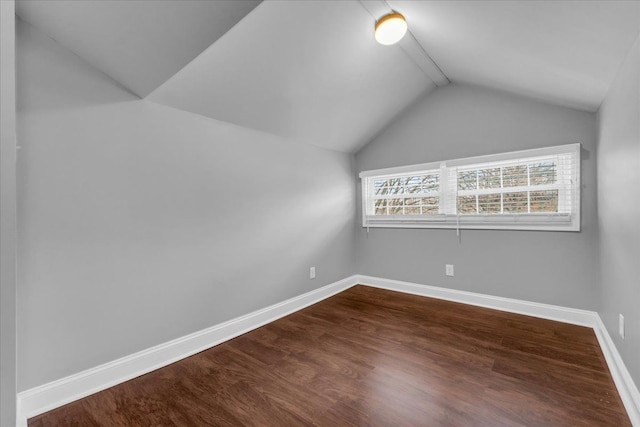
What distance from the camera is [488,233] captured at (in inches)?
114

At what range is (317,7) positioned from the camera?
5.61 ft

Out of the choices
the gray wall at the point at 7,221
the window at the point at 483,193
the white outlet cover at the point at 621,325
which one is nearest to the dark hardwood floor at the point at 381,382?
the white outlet cover at the point at 621,325

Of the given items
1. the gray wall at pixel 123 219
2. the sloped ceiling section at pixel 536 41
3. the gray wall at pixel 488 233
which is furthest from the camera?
the gray wall at pixel 488 233

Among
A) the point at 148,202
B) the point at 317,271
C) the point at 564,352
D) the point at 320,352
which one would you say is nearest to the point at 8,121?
the point at 148,202

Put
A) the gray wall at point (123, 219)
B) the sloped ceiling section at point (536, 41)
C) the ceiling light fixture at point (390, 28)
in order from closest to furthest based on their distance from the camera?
1. the sloped ceiling section at point (536, 41)
2. the gray wall at point (123, 219)
3. the ceiling light fixture at point (390, 28)

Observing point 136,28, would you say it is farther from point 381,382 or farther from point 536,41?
point 381,382

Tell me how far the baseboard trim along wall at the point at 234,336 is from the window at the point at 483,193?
0.77 meters

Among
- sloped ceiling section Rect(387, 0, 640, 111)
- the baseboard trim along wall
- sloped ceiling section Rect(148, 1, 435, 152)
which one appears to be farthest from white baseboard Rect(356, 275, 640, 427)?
sloped ceiling section Rect(148, 1, 435, 152)

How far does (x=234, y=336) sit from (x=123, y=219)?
1291 mm

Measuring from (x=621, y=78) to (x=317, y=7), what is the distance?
5.93 feet

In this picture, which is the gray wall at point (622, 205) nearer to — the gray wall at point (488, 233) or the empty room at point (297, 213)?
the empty room at point (297, 213)

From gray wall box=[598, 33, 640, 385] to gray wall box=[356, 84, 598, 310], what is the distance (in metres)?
0.31

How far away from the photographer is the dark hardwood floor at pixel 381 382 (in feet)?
4.70

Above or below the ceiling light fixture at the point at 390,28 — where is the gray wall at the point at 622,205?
below
